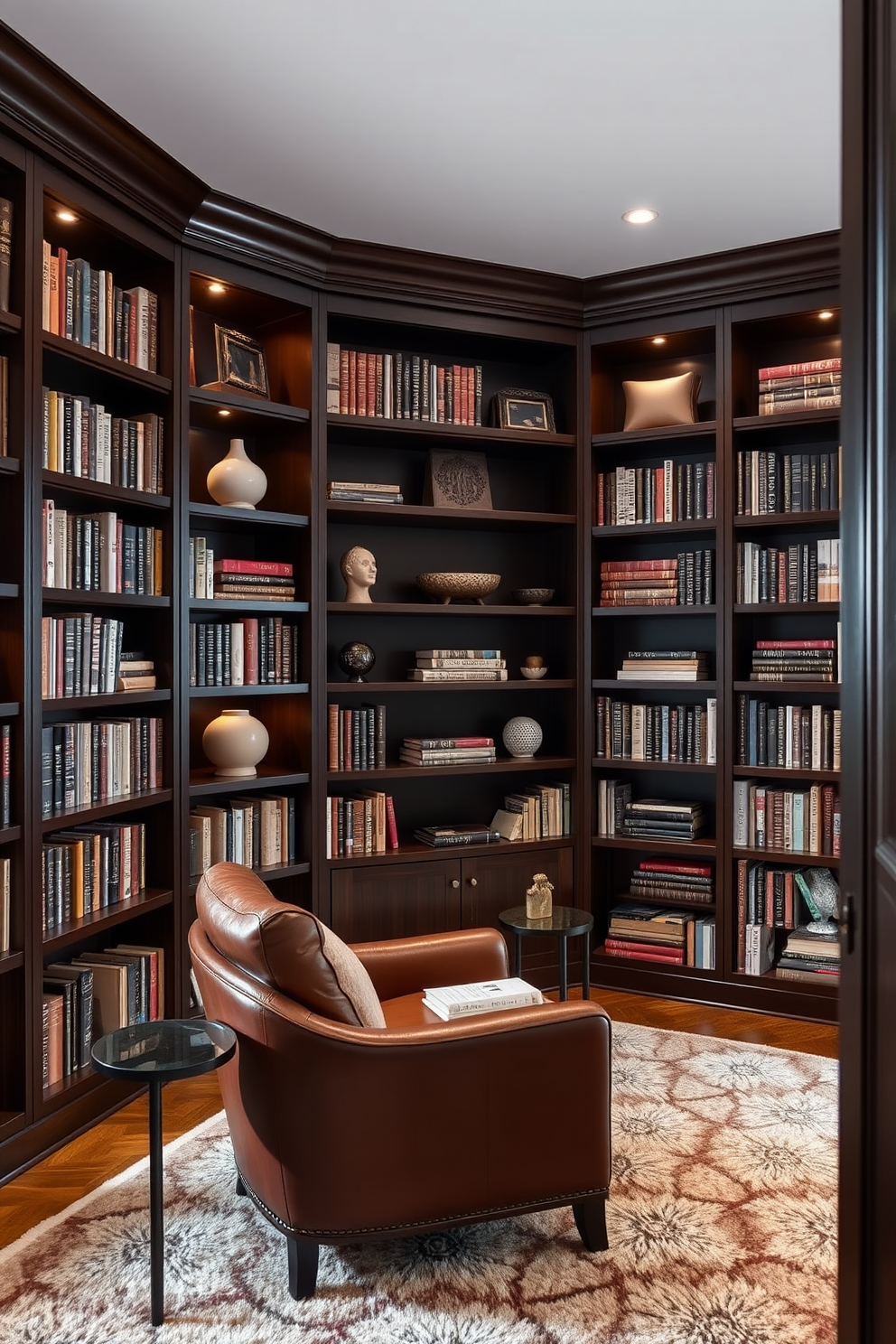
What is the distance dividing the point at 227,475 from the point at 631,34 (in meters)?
1.92

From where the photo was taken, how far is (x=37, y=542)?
277 centimetres

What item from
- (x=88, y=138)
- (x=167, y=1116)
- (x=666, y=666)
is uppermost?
(x=88, y=138)

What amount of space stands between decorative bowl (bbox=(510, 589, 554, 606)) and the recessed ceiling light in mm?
1442

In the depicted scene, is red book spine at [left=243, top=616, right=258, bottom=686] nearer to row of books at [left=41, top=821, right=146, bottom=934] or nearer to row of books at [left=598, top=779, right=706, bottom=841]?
row of books at [left=41, top=821, right=146, bottom=934]

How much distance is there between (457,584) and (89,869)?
70.3 inches

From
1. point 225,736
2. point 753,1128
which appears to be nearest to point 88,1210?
point 225,736

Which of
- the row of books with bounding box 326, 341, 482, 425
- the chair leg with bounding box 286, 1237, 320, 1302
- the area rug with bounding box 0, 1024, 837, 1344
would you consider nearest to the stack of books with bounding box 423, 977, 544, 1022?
the area rug with bounding box 0, 1024, 837, 1344

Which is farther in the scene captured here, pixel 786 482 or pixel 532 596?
pixel 532 596

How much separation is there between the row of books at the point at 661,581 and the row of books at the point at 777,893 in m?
1.07

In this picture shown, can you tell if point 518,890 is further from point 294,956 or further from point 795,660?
point 294,956

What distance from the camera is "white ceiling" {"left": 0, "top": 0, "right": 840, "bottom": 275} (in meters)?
2.39

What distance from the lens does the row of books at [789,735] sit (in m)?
3.88

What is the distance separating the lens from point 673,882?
4.22m

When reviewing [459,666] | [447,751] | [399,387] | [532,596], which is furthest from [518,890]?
[399,387]
